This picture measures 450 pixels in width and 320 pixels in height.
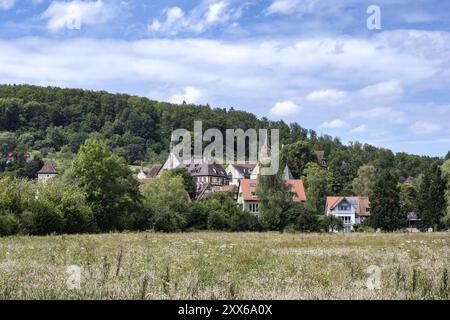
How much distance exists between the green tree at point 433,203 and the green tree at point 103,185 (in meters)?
52.2

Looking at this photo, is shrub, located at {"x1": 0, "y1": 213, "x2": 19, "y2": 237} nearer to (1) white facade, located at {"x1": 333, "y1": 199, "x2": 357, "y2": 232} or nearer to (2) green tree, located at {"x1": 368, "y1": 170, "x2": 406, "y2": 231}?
(2) green tree, located at {"x1": 368, "y1": 170, "x2": 406, "y2": 231}

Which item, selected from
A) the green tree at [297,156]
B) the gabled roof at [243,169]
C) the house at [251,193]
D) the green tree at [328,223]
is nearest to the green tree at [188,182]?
the house at [251,193]

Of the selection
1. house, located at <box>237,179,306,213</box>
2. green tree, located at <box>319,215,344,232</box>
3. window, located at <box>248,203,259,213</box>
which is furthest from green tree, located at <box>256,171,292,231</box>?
window, located at <box>248,203,259,213</box>

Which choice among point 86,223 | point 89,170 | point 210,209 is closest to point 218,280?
point 86,223

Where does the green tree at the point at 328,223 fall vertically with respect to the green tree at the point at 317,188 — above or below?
below

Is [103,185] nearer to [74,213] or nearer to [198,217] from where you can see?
[74,213]

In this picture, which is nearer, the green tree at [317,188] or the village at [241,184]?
the village at [241,184]

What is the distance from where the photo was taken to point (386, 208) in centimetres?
8944

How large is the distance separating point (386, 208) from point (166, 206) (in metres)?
40.3

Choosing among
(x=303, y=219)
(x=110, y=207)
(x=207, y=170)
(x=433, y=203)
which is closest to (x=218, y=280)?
(x=110, y=207)

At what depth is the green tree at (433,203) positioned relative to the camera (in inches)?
3561

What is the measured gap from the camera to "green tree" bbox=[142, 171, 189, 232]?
6353 cm

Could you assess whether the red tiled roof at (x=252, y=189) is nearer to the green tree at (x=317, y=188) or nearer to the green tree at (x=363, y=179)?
the green tree at (x=317, y=188)
